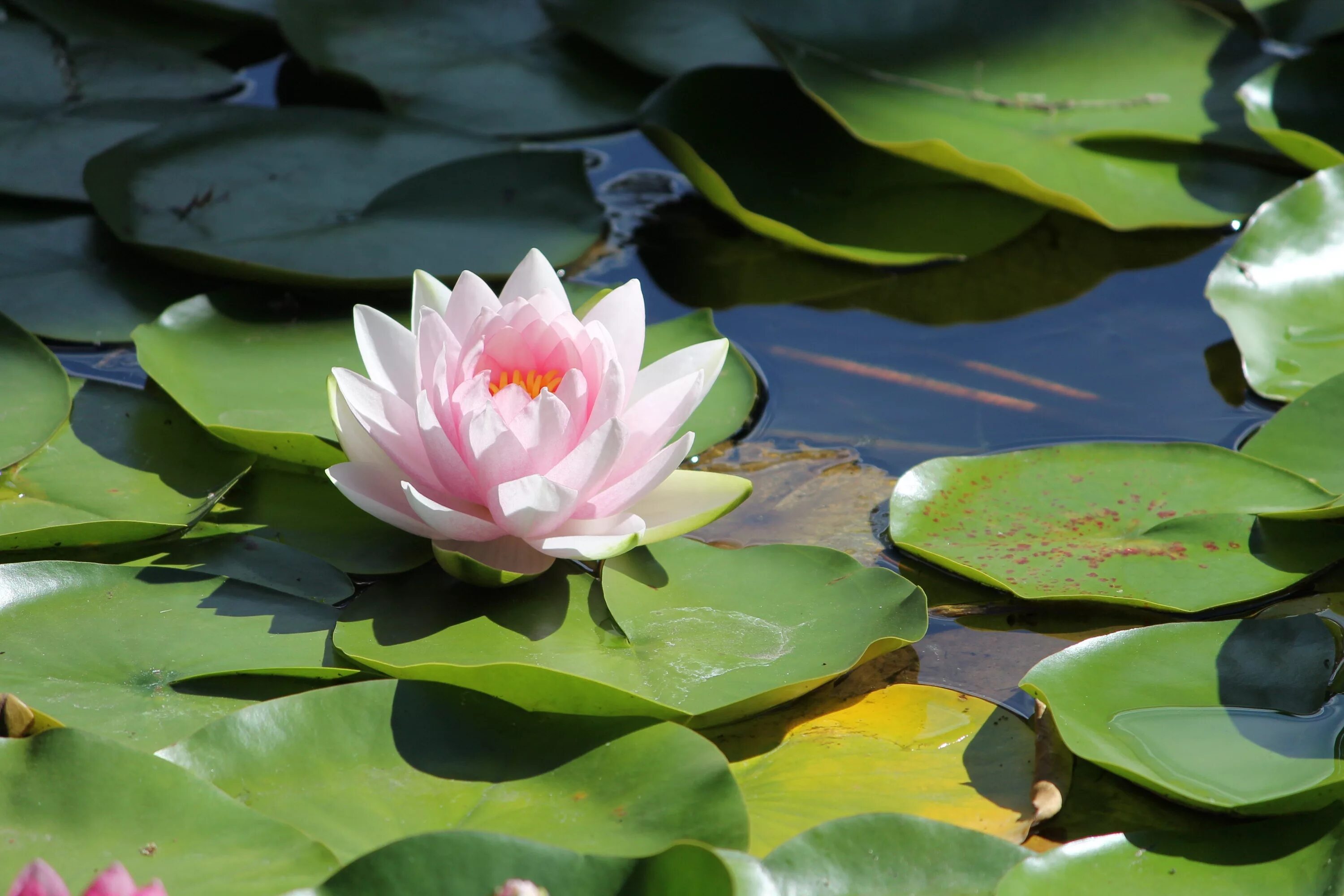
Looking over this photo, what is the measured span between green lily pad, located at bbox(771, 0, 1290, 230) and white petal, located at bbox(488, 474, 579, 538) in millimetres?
1045

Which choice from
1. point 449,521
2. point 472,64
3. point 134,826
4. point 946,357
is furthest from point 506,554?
point 472,64

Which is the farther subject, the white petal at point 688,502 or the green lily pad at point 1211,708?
the white petal at point 688,502

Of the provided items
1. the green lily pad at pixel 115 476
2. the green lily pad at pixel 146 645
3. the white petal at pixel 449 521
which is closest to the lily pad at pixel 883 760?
the white petal at pixel 449 521

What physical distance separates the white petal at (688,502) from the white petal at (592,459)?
9 centimetres

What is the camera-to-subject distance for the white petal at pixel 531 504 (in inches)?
43.1

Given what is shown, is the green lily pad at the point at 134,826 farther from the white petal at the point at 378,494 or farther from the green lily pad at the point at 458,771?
the white petal at the point at 378,494

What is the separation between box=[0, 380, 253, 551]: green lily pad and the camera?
1240 millimetres

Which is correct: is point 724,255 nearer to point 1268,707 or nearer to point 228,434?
point 228,434

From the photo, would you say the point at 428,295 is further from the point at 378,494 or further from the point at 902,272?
the point at 902,272

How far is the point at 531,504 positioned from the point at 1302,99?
179 cm

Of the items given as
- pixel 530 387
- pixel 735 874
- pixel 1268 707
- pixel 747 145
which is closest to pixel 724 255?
pixel 747 145

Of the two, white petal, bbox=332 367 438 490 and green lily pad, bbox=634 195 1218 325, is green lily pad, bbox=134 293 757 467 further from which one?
green lily pad, bbox=634 195 1218 325

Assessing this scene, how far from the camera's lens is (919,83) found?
2.15 metres

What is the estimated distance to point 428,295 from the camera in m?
1.31
